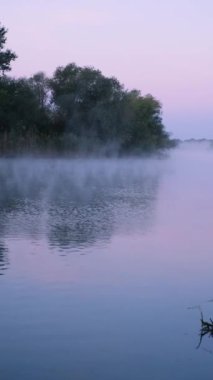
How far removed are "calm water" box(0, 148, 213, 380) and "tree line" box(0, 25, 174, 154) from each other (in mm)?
27440

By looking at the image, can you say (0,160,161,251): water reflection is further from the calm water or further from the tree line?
the tree line

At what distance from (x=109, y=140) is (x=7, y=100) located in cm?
1358

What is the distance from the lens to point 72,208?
20078 millimetres

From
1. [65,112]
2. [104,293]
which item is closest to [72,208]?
[104,293]

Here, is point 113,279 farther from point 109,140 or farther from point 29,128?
point 109,140

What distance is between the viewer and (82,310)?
8312mm

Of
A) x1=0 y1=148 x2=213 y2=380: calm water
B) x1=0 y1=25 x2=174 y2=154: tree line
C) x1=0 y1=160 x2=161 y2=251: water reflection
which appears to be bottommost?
x1=0 y1=148 x2=213 y2=380: calm water

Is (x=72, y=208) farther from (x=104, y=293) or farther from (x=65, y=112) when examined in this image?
(x=65, y=112)

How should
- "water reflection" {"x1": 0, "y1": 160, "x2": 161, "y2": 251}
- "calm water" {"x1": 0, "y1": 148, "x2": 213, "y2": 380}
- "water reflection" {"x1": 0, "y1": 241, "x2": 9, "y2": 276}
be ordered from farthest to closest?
"water reflection" {"x1": 0, "y1": 160, "x2": 161, "y2": 251} < "water reflection" {"x1": 0, "y1": 241, "x2": 9, "y2": 276} < "calm water" {"x1": 0, "y1": 148, "x2": 213, "y2": 380}

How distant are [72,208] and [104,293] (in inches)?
430

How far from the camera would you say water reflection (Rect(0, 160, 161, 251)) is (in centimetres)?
1470

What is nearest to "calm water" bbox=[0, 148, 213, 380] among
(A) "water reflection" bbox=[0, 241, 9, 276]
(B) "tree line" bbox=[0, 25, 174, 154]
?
(A) "water reflection" bbox=[0, 241, 9, 276]

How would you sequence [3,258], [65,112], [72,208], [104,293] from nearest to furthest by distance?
[104,293] → [3,258] → [72,208] → [65,112]

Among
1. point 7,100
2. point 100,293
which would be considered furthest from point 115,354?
point 7,100
